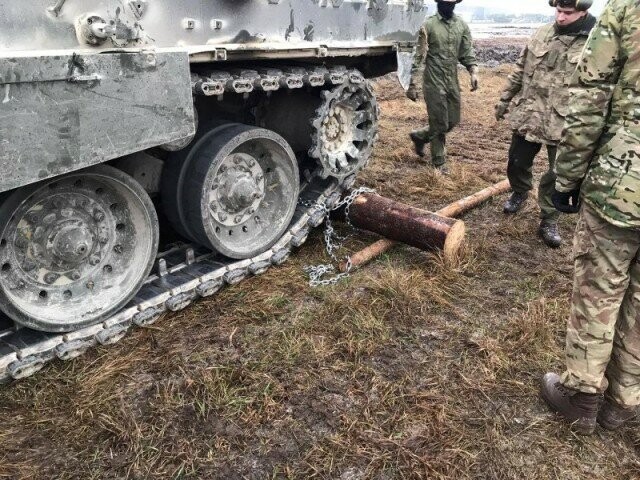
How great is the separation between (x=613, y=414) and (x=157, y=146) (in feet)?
10.4

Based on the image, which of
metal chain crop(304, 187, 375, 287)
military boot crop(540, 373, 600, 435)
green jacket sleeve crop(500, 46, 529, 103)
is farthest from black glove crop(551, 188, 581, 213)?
green jacket sleeve crop(500, 46, 529, 103)

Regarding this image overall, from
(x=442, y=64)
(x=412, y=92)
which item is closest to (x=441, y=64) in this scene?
(x=442, y=64)

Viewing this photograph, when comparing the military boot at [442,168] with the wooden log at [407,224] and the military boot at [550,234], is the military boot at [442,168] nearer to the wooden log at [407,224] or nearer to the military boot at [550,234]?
the military boot at [550,234]

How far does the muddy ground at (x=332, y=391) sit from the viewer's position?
291 centimetres

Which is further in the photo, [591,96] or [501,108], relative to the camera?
[501,108]

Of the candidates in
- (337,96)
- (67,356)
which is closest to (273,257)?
(337,96)

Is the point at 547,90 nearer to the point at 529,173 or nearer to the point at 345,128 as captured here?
the point at 529,173

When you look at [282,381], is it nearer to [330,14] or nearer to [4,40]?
[4,40]

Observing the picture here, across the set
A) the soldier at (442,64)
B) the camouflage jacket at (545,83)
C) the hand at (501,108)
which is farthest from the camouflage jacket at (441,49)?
the camouflage jacket at (545,83)

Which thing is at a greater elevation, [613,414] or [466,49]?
[466,49]

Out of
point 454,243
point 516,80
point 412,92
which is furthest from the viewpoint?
point 412,92

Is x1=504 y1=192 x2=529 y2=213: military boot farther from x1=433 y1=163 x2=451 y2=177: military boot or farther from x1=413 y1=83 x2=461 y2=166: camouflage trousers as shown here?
x1=413 y1=83 x2=461 y2=166: camouflage trousers

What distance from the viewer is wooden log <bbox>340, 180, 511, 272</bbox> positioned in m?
4.90

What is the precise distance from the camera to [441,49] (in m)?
7.25
